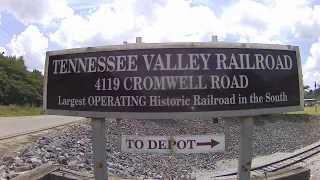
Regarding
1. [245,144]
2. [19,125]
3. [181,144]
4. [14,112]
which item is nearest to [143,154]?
[19,125]

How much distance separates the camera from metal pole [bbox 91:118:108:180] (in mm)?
4047

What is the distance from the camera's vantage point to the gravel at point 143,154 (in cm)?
1060

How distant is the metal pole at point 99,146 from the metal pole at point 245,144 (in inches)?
73.6

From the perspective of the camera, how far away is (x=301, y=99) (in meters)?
4.22

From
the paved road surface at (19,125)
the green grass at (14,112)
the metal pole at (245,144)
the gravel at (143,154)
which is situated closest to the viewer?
the metal pole at (245,144)

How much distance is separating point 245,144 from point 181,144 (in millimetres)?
919

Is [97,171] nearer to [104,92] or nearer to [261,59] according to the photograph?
[104,92]

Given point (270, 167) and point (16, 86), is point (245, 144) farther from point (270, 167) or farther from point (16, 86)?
Answer: point (16, 86)

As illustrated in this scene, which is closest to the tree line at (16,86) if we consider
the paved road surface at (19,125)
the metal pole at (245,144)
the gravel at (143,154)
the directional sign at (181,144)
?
the gravel at (143,154)

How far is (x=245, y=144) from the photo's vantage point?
405cm

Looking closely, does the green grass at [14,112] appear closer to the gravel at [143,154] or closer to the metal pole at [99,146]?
the gravel at [143,154]

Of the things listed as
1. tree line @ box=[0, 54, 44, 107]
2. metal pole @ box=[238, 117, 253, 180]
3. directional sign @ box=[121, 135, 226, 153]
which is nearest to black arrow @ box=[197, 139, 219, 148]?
directional sign @ box=[121, 135, 226, 153]

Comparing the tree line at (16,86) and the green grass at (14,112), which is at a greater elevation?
the tree line at (16,86)

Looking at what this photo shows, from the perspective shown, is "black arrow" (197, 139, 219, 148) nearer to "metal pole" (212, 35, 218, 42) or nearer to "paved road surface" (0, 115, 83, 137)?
"metal pole" (212, 35, 218, 42)
